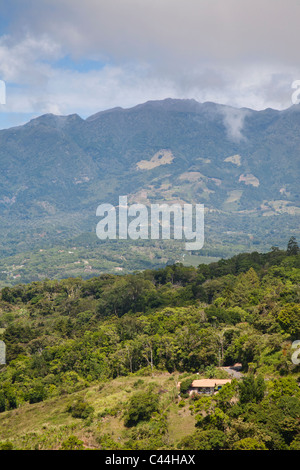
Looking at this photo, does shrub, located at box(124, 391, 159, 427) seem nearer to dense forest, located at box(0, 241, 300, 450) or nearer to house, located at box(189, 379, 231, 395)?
dense forest, located at box(0, 241, 300, 450)

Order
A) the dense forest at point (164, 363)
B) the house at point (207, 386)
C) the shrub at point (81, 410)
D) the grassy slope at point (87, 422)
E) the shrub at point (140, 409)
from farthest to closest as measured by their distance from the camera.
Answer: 1. the house at point (207, 386)
2. the shrub at point (81, 410)
3. the shrub at point (140, 409)
4. the grassy slope at point (87, 422)
5. the dense forest at point (164, 363)

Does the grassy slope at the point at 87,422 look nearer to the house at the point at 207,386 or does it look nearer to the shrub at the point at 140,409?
the shrub at the point at 140,409

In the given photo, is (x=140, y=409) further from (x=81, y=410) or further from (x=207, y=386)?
(x=207, y=386)

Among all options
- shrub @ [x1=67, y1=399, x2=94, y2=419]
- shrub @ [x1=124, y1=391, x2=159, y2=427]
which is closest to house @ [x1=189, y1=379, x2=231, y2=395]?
shrub @ [x1=124, y1=391, x2=159, y2=427]

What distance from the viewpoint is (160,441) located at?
25.0 meters

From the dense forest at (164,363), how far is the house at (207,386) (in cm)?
103

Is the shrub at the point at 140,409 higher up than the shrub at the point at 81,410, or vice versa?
the shrub at the point at 140,409

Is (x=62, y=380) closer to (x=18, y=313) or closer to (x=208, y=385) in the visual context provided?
(x=208, y=385)

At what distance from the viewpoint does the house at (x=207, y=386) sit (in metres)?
31.8

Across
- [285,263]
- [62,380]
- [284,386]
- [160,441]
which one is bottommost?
[62,380]

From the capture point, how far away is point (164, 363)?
41.3 meters

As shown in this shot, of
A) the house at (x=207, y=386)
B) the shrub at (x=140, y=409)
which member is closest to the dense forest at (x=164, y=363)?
the shrub at (x=140, y=409)

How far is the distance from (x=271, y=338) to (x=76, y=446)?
61.4ft

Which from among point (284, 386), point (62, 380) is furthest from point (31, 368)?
point (284, 386)
